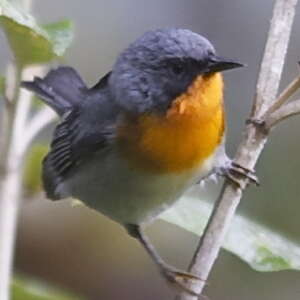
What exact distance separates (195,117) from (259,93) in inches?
8.4

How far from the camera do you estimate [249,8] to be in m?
4.62

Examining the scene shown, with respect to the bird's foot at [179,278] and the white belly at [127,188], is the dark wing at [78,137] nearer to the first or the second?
the white belly at [127,188]

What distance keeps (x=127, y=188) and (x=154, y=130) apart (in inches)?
5.4

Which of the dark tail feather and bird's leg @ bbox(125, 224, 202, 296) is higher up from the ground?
the dark tail feather

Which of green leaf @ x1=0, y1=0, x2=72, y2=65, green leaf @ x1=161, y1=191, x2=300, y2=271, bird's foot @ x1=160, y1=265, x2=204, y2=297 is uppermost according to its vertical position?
green leaf @ x1=0, y1=0, x2=72, y2=65

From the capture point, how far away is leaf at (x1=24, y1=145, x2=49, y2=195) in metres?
2.50

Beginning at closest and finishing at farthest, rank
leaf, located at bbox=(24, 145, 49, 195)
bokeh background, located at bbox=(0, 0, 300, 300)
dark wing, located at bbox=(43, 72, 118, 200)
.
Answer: dark wing, located at bbox=(43, 72, 118, 200), leaf, located at bbox=(24, 145, 49, 195), bokeh background, located at bbox=(0, 0, 300, 300)

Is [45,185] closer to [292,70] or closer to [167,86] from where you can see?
[167,86]

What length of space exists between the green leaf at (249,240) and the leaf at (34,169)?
476 millimetres

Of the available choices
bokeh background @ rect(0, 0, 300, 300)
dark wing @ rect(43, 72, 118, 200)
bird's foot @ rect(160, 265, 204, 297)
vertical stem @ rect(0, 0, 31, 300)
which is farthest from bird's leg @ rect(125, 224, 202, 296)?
bokeh background @ rect(0, 0, 300, 300)

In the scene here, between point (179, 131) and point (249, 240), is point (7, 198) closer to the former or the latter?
point (179, 131)

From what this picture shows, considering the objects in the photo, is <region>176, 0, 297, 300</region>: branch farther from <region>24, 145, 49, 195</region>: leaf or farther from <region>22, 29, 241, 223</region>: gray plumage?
<region>24, 145, 49, 195</region>: leaf

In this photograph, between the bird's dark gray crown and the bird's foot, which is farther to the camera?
the bird's dark gray crown

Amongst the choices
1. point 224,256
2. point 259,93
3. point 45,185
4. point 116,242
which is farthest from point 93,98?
point 116,242
